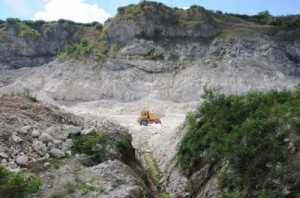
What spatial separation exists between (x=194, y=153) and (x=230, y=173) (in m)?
3.07

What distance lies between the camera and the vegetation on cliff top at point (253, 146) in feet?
33.2

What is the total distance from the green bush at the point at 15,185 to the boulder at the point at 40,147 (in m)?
1.90

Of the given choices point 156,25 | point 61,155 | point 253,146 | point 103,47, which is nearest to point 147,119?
point 61,155

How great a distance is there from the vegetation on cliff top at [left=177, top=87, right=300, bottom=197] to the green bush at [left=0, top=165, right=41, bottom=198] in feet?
15.6

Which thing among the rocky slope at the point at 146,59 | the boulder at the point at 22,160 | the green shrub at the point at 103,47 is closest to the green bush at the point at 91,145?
the boulder at the point at 22,160

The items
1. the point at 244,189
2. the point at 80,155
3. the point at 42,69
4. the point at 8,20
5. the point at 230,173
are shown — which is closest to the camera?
the point at 244,189

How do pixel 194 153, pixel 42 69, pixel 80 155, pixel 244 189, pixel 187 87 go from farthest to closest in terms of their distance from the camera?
1. pixel 42 69
2. pixel 187 87
3. pixel 194 153
4. pixel 80 155
5. pixel 244 189

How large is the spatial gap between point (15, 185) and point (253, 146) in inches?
231

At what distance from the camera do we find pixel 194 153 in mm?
14305

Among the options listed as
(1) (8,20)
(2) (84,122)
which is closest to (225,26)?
(1) (8,20)

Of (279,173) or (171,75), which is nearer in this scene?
(279,173)

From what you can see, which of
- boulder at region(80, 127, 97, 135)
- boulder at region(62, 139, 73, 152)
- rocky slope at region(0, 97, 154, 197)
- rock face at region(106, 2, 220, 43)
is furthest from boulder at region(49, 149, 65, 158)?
rock face at region(106, 2, 220, 43)

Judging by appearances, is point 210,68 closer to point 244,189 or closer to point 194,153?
point 194,153

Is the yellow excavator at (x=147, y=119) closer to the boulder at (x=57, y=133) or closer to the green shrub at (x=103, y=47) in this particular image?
the boulder at (x=57, y=133)
